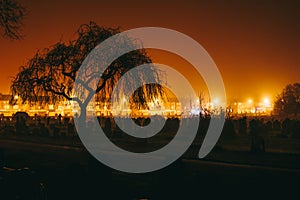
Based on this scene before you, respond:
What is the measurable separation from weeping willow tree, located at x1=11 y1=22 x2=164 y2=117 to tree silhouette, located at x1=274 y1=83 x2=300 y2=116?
45.9m

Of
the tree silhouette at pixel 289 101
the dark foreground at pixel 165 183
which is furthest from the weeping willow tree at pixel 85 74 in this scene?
the tree silhouette at pixel 289 101

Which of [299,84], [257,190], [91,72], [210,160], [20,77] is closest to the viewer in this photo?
[257,190]

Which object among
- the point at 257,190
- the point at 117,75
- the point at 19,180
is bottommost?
the point at 257,190

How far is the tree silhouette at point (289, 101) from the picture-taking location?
69.3 meters

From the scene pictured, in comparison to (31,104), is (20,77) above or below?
above

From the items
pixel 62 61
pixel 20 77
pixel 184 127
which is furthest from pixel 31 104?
pixel 184 127

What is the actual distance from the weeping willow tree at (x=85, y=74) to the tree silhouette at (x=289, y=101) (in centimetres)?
4591

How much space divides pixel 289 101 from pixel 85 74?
52.1m

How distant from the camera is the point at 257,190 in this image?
8.96 metres

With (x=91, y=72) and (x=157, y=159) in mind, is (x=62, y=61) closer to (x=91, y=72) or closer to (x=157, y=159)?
(x=91, y=72)

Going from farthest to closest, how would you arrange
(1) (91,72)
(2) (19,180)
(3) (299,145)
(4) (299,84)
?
(4) (299,84)
(1) (91,72)
(3) (299,145)
(2) (19,180)

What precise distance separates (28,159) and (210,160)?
6981 millimetres

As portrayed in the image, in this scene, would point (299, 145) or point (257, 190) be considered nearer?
point (257, 190)

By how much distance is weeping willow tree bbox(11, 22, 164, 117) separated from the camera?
2892cm
